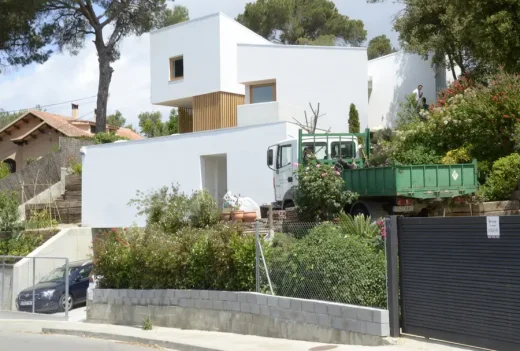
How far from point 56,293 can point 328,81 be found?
15.4m

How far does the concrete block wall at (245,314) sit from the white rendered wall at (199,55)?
16.0m

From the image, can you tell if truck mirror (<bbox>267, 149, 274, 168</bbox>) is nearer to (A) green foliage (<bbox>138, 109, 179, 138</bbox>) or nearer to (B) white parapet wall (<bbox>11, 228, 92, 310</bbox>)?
(B) white parapet wall (<bbox>11, 228, 92, 310</bbox>)

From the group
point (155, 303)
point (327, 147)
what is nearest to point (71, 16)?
point (327, 147)

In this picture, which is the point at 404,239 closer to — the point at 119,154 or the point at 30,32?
the point at 119,154

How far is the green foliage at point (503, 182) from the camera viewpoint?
60.4ft

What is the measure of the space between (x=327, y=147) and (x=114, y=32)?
79.0 feet

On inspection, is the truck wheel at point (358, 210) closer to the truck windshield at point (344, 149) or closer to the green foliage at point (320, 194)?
the green foliage at point (320, 194)

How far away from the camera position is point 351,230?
14195 millimetres

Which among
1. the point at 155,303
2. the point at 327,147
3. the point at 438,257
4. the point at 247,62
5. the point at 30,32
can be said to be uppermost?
the point at 30,32


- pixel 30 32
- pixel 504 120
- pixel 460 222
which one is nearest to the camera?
pixel 460 222

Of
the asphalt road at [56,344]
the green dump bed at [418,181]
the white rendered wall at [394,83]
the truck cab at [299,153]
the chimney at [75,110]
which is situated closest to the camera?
the asphalt road at [56,344]

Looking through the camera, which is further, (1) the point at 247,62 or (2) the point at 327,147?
(1) the point at 247,62

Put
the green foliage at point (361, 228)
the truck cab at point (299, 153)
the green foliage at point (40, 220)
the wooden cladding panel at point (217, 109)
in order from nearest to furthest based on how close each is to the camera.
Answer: the green foliage at point (361, 228) < the truck cab at point (299, 153) < the green foliage at point (40, 220) < the wooden cladding panel at point (217, 109)

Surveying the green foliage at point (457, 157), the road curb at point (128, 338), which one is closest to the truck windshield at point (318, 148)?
the green foliage at point (457, 157)
